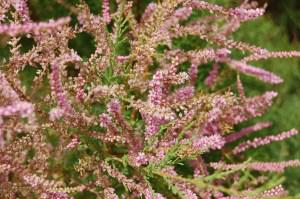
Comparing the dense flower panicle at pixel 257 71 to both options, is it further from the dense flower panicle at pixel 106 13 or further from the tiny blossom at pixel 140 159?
the tiny blossom at pixel 140 159

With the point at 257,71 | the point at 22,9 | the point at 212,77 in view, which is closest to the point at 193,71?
the point at 212,77

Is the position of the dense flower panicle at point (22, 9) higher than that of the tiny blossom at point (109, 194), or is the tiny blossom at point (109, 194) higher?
the dense flower panicle at point (22, 9)

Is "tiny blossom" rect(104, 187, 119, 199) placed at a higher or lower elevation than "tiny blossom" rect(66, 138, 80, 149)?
lower

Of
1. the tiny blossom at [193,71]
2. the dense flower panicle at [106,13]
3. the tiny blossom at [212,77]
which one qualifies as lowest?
the tiny blossom at [212,77]

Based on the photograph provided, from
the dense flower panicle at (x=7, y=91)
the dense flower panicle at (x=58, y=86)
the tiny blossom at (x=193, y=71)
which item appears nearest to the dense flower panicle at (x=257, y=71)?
the tiny blossom at (x=193, y=71)

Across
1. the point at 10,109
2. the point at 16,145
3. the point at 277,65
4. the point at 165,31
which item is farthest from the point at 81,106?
the point at 277,65

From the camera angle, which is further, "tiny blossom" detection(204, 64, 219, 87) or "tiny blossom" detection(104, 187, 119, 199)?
"tiny blossom" detection(204, 64, 219, 87)

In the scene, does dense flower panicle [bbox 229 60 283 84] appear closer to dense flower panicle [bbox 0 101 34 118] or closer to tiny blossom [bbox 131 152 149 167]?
tiny blossom [bbox 131 152 149 167]

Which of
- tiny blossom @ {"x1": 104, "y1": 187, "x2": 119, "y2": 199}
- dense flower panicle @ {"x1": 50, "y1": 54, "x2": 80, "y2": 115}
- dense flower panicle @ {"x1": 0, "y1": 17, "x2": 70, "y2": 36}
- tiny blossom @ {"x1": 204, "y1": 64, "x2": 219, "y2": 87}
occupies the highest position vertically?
dense flower panicle @ {"x1": 0, "y1": 17, "x2": 70, "y2": 36}

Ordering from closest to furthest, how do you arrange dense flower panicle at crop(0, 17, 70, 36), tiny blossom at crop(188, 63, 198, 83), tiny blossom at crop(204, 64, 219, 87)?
1. dense flower panicle at crop(0, 17, 70, 36)
2. tiny blossom at crop(188, 63, 198, 83)
3. tiny blossom at crop(204, 64, 219, 87)

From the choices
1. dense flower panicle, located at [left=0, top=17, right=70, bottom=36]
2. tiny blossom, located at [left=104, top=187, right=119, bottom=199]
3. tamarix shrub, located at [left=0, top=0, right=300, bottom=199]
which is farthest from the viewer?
tiny blossom, located at [left=104, top=187, right=119, bottom=199]

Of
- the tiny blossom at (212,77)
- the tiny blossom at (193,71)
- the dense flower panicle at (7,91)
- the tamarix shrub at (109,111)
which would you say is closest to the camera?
the dense flower panicle at (7,91)

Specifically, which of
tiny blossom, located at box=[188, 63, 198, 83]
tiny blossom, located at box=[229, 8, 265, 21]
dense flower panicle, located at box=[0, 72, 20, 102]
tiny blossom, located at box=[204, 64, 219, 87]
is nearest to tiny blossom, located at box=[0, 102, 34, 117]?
dense flower panicle, located at box=[0, 72, 20, 102]
